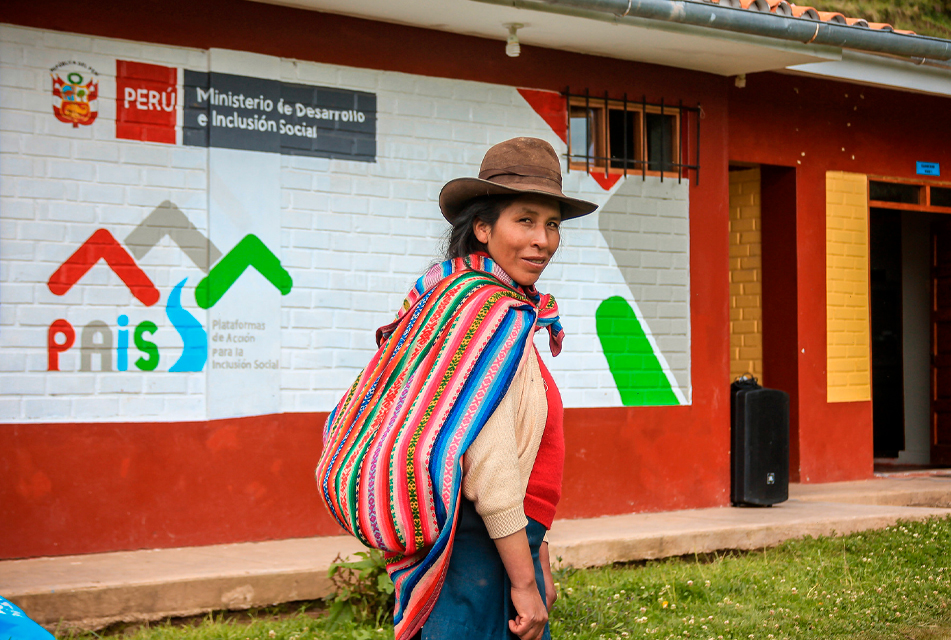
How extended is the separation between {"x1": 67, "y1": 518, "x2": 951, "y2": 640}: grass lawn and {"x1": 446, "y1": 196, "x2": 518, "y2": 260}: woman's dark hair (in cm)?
265

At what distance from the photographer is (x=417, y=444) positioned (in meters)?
2.10

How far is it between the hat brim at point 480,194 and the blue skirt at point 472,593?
0.74 meters

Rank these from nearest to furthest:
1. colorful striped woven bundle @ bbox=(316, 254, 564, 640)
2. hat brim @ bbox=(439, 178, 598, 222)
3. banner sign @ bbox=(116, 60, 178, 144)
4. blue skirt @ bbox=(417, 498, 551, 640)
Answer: colorful striped woven bundle @ bbox=(316, 254, 564, 640) → blue skirt @ bbox=(417, 498, 551, 640) → hat brim @ bbox=(439, 178, 598, 222) → banner sign @ bbox=(116, 60, 178, 144)

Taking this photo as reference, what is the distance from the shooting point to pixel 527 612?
218 cm

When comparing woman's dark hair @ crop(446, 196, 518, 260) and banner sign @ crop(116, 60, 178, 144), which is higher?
banner sign @ crop(116, 60, 178, 144)

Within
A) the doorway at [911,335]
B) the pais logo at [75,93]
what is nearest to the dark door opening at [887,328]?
the doorway at [911,335]

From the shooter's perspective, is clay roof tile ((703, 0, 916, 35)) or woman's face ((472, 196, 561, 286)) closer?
woman's face ((472, 196, 561, 286))

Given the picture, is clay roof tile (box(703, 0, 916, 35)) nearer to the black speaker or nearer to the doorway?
the black speaker

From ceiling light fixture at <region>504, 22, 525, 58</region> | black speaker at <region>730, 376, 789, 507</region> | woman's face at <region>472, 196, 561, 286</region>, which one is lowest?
black speaker at <region>730, 376, 789, 507</region>

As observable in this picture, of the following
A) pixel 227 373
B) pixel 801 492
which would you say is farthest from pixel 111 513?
pixel 801 492

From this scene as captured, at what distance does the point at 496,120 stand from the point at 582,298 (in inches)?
57.4

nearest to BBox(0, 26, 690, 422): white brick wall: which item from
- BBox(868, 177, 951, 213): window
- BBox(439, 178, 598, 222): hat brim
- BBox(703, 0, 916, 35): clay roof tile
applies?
BBox(703, 0, 916, 35): clay roof tile

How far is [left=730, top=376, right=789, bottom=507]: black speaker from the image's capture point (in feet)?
26.0

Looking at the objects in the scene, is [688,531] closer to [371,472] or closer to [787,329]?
[787,329]
